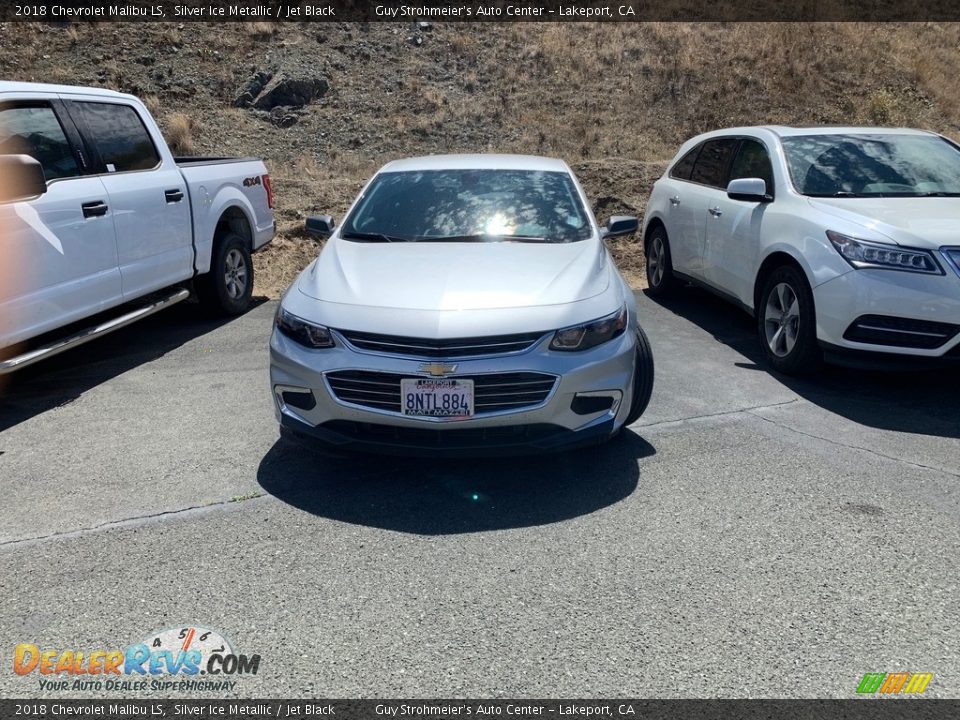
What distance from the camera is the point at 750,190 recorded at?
6.41 meters

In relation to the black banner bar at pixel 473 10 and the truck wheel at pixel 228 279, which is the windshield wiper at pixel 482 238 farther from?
the black banner bar at pixel 473 10

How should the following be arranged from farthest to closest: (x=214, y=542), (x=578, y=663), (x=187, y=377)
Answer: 1. (x=187, y=377)
2. (x=214, y=542)
3. (x=578, y=663)

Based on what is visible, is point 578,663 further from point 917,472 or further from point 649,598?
point 917,472

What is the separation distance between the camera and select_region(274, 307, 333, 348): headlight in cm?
406

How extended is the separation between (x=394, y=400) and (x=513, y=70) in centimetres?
1983

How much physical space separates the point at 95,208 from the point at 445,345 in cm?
341

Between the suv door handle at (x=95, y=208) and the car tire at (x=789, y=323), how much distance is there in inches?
194

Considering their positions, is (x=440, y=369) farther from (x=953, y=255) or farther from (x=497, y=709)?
(x=953, y=255)

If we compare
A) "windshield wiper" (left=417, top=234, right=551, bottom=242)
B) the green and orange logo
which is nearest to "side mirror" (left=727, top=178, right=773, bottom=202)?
"windshield wiper" (left=417, top=234, right=551, bottom=242)

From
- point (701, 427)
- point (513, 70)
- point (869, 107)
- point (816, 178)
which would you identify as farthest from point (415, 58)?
point (701, 427)

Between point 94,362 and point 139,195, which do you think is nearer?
point 139,195

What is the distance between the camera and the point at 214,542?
3.66 metres

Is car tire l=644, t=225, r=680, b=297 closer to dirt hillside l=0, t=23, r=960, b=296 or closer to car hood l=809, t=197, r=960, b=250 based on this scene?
car hood l=809, t=197, r=960, b=250

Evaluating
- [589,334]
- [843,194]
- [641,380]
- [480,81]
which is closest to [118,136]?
[589,334]
